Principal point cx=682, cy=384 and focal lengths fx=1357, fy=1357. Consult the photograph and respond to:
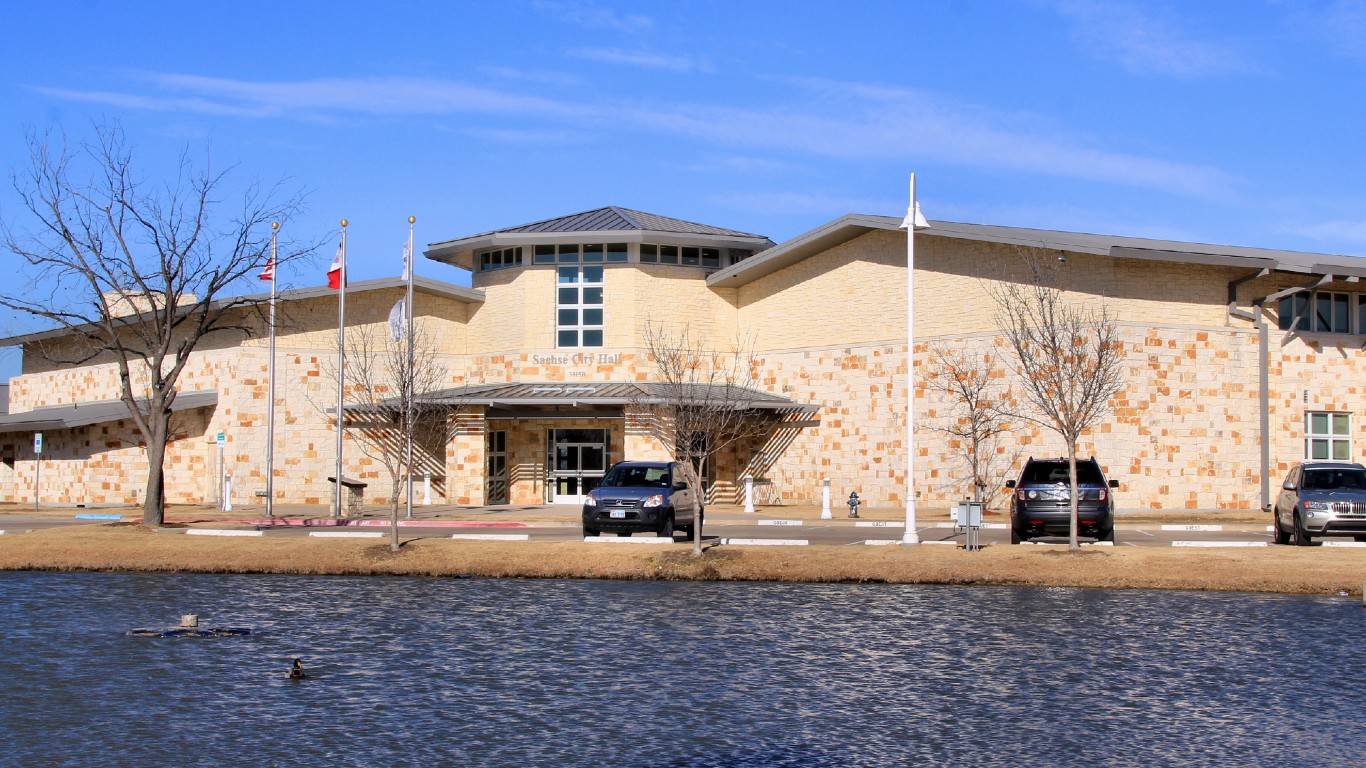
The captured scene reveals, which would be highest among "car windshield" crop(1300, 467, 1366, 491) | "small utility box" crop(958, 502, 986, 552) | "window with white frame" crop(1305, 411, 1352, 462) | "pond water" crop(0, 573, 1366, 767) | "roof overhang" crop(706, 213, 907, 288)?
"roof overhang" crop(706, 213, 907, 288)

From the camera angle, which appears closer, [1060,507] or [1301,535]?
[1301,535]

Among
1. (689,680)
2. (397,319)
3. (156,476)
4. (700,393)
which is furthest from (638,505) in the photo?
(397,319)

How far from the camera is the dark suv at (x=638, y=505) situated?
87.7 ft

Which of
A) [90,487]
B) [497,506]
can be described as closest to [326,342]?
[497,506]

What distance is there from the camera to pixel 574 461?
149 ft

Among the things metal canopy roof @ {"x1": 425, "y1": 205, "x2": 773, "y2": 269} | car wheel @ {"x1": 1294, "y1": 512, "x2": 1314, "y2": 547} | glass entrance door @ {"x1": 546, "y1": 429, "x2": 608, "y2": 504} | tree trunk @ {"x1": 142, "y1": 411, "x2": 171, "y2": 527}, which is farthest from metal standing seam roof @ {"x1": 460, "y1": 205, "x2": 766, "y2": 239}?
car wheel @ {"x1": 1294, "y1": 512, "x2": 1314, "y2": 547}

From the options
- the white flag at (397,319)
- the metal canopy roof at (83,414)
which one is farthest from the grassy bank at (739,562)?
the metal canopy roof at (83,414)

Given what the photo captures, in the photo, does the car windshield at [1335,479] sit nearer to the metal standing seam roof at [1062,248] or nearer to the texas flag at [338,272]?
the metal standing seam roof at [1062,248]

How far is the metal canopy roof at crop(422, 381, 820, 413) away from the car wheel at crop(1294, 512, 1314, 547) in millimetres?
17144

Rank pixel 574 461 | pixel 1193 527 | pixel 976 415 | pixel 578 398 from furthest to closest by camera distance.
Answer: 1. pixel 574 461
2. pixel 578 398
3. pixel 976 415
4. pixel 1193 527

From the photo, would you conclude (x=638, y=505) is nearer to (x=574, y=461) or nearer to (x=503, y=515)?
(x=503, y=515)

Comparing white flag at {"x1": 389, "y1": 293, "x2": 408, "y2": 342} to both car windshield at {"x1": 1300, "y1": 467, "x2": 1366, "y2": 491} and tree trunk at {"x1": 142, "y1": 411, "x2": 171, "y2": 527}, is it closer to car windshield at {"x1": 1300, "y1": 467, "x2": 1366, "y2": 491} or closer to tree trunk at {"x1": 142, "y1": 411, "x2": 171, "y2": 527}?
tree trunk at {"x1": 142, "y1": 411, "x2": 171, "y2": 527}

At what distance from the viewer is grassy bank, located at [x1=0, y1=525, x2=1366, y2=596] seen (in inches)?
830

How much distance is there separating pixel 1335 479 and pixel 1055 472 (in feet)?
17.2
